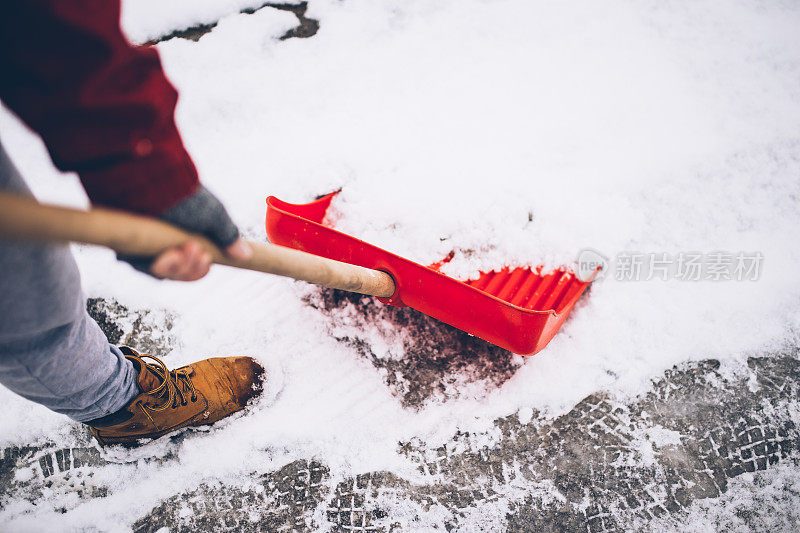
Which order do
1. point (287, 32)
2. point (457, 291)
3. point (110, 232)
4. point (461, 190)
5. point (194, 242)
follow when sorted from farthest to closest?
point (287, 32) → point (461, 190) → point (457, 291) → point (194, 242) → point (110, 232)

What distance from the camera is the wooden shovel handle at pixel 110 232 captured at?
450mm

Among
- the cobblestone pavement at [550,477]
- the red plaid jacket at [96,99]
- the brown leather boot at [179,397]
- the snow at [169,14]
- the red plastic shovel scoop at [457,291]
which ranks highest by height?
the red plaid jacket at [96,99]

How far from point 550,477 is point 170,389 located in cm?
111

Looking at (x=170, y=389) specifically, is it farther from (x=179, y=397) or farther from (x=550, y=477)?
(x=550, y=477)

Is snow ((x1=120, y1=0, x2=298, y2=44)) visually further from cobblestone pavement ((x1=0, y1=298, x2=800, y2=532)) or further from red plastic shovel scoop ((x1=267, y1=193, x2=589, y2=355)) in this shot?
cobblestone pavement ((x1=0, y1=298, x2=800, y2=532))

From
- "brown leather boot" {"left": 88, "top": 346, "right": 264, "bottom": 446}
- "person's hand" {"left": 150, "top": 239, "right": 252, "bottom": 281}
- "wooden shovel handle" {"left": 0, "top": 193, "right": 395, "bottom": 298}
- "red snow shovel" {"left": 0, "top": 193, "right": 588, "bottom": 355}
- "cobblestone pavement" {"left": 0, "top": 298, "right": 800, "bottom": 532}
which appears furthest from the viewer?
"cobblestone pavement" {"left": 0, "top": 298, "right": 800, "bottom": 532}

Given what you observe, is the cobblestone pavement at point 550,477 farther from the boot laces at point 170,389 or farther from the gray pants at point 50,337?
the gray pants at point 50,337

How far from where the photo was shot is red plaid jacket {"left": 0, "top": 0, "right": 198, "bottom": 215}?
1.63 ft

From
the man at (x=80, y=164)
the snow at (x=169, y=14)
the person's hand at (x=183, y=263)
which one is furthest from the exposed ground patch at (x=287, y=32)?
the person's hand at (x=183, y=263)

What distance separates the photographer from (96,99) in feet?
1.77

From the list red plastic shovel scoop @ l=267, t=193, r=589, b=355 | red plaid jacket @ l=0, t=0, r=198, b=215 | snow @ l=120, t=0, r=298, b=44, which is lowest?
red plastic shovel scoop @ l=267, t=193, r=589, b=355

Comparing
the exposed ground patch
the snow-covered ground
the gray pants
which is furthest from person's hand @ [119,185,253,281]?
the exposed ground patch

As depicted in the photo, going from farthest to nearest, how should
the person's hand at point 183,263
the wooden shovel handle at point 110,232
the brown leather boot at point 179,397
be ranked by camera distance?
the brown leather boot at point 179,397 → the person's hand at point 183,263 → the wooden shovel handle at point 110,232

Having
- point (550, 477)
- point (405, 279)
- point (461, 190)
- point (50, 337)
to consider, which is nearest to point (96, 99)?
point (50, 337)
